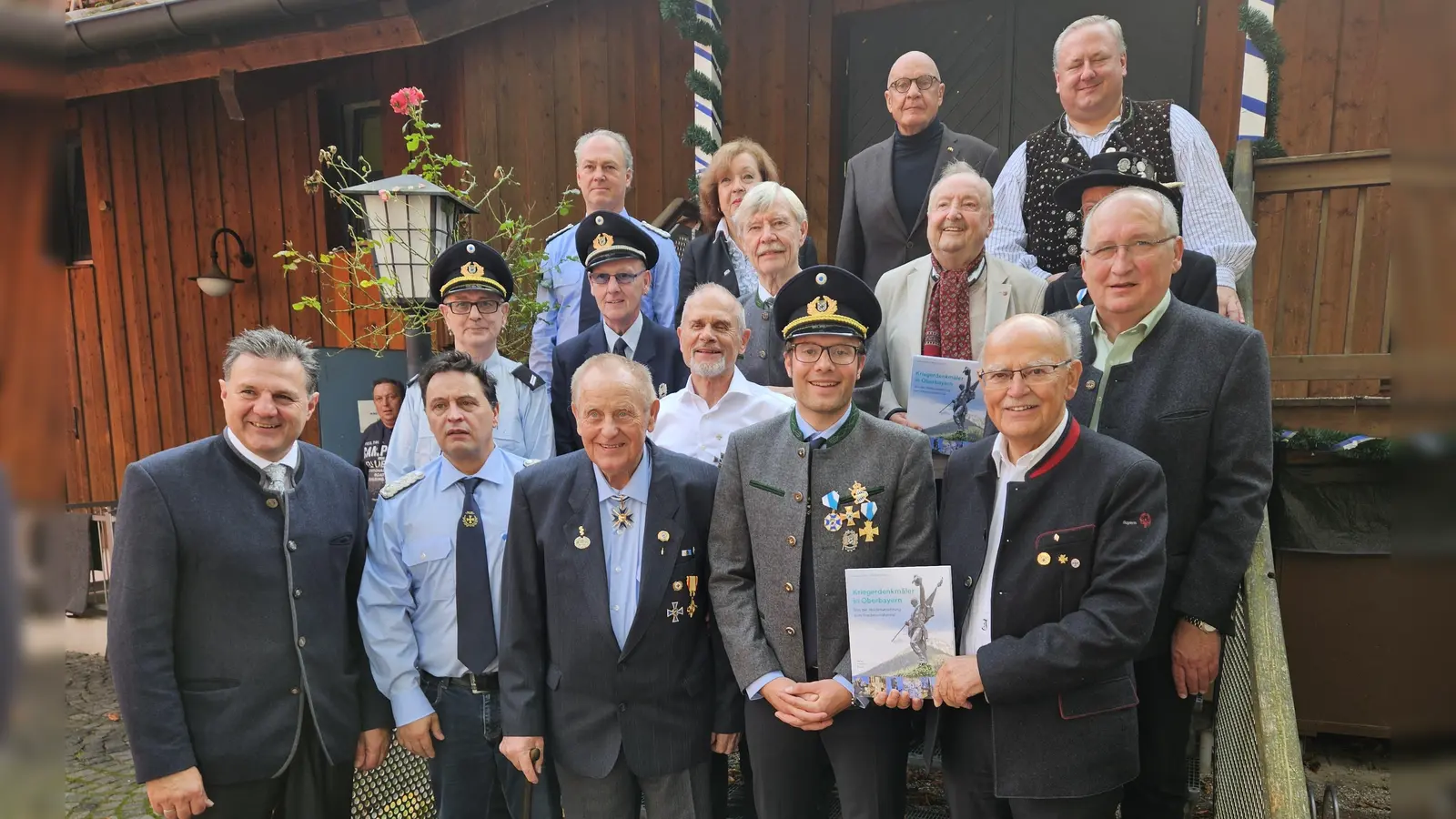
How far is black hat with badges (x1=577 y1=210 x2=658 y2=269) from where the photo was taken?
395cm

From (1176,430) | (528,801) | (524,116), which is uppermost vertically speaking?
(524,116)

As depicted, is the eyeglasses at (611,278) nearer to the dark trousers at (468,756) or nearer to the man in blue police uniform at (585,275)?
the man in blue police uniform at (585,275)

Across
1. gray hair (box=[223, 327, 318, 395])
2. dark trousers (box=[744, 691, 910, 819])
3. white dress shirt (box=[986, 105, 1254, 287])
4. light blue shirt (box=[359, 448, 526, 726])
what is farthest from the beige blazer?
gray hair (box=[223, 327, 318, 395])

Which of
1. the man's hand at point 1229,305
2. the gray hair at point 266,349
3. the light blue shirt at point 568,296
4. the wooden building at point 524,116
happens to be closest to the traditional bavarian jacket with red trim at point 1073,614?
the man's hand at point 1229,305

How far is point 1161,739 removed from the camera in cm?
278

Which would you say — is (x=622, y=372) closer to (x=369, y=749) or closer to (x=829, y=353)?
(x=829, y=353)

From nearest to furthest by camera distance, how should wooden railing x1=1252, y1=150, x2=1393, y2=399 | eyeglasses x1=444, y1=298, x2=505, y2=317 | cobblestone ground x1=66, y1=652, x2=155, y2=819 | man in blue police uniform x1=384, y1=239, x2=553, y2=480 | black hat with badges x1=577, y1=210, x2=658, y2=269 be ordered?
man in blue police uniform x1=384, y1=239, x2=553, y2=480 < eyeglasses x1=444, y1=298, x2=505, y2=317 < black hat with badges x1=577, y1=210, x2=658, y2=269 < cobblestone ground x1=66, y1=652, x2=155, y2=819 < wooden railing x1=1252, y1=150, x2=1393, y2=399

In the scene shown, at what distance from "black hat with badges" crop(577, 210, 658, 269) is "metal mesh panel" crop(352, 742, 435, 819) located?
89.8 inches

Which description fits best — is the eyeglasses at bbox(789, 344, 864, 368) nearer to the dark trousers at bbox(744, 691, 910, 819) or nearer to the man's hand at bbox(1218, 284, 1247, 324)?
the dark trousers at bbox(744, 691, 910, 819)

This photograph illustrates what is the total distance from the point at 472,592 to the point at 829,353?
1.54 metres

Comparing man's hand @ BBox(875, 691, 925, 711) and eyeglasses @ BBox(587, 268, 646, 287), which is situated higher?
eyeglasses @ BBox(587, 268, 646, 287)

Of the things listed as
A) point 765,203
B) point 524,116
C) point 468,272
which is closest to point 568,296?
point 468,272

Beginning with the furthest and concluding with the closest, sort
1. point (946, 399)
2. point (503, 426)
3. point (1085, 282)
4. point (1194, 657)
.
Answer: point (503, 426) → point (1085, 282) → point (946, 399) → point (1194, 657)
